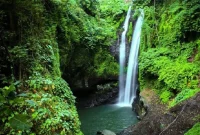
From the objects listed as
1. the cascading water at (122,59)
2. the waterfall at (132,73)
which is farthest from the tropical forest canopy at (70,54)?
the waterfall at (132,73)

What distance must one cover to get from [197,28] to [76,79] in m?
7.52

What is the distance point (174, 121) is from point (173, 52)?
14.6ft

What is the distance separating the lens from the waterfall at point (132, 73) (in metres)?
13.6

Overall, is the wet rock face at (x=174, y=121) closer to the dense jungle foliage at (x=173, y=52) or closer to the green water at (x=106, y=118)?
the dense jungle foliage at (x=173, y=52)

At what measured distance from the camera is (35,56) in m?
6.14

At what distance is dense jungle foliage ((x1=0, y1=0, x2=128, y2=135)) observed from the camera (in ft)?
11.2

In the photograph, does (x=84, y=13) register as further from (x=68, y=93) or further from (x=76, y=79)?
(x=68, y=93)

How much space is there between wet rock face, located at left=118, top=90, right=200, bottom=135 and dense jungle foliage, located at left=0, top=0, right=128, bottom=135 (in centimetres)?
272

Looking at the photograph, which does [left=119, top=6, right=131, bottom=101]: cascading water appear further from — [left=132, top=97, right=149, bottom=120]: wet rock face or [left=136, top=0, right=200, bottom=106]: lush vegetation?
[left=132, top=97, right=149, bottom=120]: wet rock face

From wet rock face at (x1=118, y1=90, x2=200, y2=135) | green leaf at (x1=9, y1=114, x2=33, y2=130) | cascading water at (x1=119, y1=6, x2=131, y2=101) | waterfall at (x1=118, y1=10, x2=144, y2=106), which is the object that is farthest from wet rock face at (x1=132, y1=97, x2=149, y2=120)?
green leaf at (x1=9, y1=114, x2=33, y2=130)

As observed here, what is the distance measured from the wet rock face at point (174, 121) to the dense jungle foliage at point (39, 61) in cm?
272

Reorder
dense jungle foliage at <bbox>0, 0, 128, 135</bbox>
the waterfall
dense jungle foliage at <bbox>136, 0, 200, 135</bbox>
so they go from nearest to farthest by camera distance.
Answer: dense jungle foliage at <bbox>0, 0, 128, 135</bbox> → dense jungle foliage at <bbox>136, 0, 200, 135</bbox> → the waterfall

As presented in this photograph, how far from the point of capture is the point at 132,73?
45.1ft

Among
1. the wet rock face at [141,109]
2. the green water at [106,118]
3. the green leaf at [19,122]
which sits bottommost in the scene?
the green water at [106,118]
